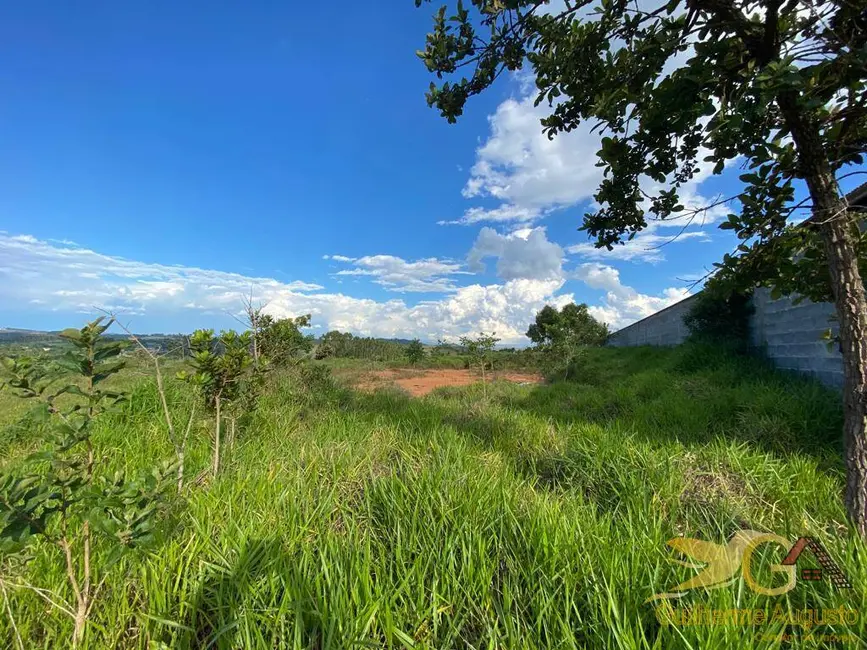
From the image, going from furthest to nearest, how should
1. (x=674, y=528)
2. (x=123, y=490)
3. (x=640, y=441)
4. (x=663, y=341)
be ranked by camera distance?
(x=663, y=341) < (x=640, y=441) < (x=674, y=528) < (x=123, y=490)

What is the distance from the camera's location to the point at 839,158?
1.82m

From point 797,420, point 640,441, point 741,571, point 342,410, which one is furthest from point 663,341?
point 741,571

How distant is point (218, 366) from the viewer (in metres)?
3.01

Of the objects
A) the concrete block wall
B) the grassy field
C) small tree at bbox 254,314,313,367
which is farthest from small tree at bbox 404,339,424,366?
the grassy field

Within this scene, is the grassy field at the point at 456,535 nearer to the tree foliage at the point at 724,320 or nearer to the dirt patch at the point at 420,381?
the tree foliage at the point at 724,320

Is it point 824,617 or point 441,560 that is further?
point 441,560

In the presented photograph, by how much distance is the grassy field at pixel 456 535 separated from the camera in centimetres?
136

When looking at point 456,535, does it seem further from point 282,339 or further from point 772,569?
point 282,339

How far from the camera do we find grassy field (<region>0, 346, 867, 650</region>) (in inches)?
53.7

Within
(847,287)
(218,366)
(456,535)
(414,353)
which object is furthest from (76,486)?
(414,353)

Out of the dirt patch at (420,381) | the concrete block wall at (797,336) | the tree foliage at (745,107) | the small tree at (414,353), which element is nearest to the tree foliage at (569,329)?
the dirt patch at (420,381)

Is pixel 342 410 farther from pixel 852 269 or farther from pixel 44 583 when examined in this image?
pixel 852 269

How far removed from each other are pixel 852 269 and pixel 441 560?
2400 millimetres

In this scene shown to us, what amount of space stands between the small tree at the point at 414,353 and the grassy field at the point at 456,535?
20.0 metres
